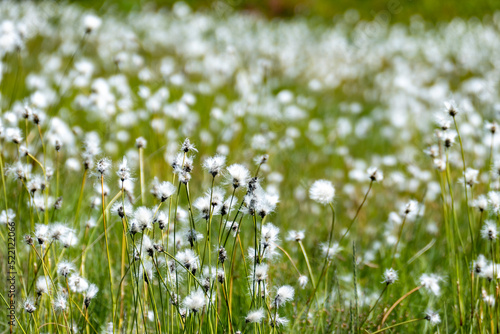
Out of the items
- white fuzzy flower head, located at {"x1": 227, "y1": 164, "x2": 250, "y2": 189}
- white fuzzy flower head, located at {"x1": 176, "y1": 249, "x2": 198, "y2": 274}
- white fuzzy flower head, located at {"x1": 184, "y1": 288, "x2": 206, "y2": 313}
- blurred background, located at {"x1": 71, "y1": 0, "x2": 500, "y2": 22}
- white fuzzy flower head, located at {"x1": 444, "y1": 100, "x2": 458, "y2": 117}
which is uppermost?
blurred background, located at {"x1": 71, "y1": 0, "x2": 500, "y2": 22}

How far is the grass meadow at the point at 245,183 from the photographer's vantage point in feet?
5.58

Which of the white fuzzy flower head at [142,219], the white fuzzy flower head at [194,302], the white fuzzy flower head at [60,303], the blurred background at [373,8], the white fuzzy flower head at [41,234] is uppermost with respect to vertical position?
the blurred background at [373,8]

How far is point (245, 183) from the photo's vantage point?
5.23 ft

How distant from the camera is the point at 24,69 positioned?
6102mm

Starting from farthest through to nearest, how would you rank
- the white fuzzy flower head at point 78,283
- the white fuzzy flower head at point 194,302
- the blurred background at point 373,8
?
the blurred background at point 373,8
the white fuzzy flower head at point 78,283
the white fuzzy flower head at point 194,302

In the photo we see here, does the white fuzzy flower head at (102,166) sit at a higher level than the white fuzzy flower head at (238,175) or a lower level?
higher

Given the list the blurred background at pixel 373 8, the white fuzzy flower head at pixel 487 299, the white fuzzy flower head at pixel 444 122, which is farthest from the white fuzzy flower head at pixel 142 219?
the blurred background at pixel 373 8

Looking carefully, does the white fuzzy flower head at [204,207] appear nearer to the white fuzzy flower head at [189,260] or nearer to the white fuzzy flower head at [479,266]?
the white fuzzy flower head at [189,260]

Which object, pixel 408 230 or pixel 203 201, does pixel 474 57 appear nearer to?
pixel 408 230

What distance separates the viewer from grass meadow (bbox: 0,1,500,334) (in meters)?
1.70

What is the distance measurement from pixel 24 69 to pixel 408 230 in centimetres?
513

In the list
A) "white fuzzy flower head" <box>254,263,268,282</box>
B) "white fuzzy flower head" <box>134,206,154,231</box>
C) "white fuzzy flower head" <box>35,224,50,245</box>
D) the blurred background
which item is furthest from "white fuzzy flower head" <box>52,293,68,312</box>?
the blurred background

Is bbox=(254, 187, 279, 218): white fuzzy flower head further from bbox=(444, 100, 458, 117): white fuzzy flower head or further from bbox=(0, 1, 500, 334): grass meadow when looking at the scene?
bbox=(444, 100, 458, 117): white fuzzy flower head

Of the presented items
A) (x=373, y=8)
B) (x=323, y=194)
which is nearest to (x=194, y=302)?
→ (x=323, y=194)
